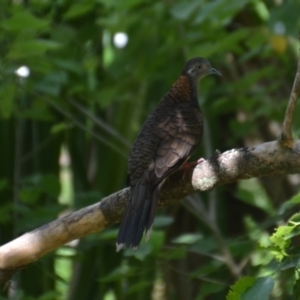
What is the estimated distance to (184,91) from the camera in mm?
4176

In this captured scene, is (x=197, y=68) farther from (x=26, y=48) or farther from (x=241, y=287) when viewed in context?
(x=241, y=287)

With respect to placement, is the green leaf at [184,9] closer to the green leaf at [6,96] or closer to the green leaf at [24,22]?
the green leaf at [24,22]

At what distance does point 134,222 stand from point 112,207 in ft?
0.40

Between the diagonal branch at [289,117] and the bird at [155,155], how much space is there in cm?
67

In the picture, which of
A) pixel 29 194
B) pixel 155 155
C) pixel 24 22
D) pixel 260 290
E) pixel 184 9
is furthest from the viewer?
pixel 29 194

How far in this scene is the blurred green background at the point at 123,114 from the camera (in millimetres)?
3957

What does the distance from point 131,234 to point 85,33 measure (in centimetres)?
232

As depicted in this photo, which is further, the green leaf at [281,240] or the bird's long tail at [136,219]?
the bird's long tail at [136,219]

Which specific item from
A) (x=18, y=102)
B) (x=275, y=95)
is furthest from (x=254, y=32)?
(x=18, y=102)

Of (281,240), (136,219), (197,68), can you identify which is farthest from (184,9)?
(281,240)

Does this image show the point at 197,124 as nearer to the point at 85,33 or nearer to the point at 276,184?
the point at 85,33

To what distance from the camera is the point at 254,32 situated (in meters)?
4.81

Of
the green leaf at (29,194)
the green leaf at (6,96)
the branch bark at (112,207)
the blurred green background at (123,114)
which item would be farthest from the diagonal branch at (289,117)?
the green leaf at (29,194)

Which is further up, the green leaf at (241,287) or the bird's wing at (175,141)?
the bird's wing at (175,141)
